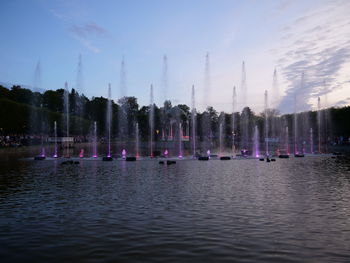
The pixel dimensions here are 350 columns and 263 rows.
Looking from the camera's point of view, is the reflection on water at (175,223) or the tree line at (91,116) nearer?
the reflection on water at (175,223)

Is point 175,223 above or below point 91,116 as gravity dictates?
below

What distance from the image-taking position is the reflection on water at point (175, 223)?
386 inches

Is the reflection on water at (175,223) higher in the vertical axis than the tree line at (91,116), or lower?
lower

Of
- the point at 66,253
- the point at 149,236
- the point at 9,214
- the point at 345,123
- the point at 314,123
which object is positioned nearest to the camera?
the point at 66,253

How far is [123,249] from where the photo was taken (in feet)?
33.3

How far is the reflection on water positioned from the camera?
32.1ft

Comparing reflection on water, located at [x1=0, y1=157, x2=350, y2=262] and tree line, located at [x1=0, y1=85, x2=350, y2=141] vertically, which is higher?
tree line, located at [x1=0, y1=85, x2=350, y2=141]

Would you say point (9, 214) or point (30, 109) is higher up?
point (30, 109)

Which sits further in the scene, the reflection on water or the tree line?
the tree line

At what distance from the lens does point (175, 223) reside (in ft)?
42.7

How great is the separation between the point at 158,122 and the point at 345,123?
270 ft

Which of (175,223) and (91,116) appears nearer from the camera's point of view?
(175,223)

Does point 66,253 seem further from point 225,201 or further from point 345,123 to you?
point 345,123

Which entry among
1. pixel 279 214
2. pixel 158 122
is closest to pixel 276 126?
pixel 158 122
